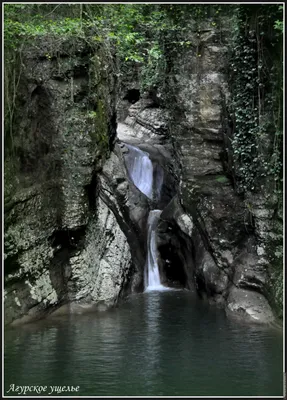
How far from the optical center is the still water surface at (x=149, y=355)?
8602mm

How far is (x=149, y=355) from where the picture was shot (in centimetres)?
1018

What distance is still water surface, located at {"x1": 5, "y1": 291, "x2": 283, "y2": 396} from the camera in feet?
28.2

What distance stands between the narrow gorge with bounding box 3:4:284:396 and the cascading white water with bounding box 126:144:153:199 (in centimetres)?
349

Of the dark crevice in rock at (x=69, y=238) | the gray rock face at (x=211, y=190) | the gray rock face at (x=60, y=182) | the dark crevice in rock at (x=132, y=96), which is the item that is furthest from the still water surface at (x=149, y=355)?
the dark crevice in rock at (x=132, y=96)

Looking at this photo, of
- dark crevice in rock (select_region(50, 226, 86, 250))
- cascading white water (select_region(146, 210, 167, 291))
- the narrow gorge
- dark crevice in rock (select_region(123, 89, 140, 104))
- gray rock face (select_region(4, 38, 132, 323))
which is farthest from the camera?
dark crevice in rock (select_region(123, 89, 140, 104))

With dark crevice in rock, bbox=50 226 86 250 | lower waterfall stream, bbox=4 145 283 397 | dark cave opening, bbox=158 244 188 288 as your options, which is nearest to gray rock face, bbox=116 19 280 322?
lower waterfall stream, bbox=4 145 283 397

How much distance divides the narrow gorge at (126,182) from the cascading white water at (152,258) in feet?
1.80

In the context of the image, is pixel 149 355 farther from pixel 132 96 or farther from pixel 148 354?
pixel 132 96

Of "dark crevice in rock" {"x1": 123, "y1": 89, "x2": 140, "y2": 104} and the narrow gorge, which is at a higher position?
"dark crevice in rock" {"x1": 123, "y1": 89, "x2": 140, "y2": 104}

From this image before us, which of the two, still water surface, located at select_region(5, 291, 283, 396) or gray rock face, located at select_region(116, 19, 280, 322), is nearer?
still water surface, located at select_region(5, 291, 283, 396)

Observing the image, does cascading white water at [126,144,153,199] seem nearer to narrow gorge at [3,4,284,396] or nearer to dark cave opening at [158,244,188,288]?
dark cave opening at [158,244,188,288]

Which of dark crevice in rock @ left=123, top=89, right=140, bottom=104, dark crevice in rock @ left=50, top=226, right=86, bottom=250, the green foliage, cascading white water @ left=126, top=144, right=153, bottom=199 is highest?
dark crevice in rock @ left=123, top=89, right=140, bottom=104

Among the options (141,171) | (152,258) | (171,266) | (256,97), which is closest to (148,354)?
(256,97)

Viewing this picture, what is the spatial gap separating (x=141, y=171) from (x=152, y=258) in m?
4.41
